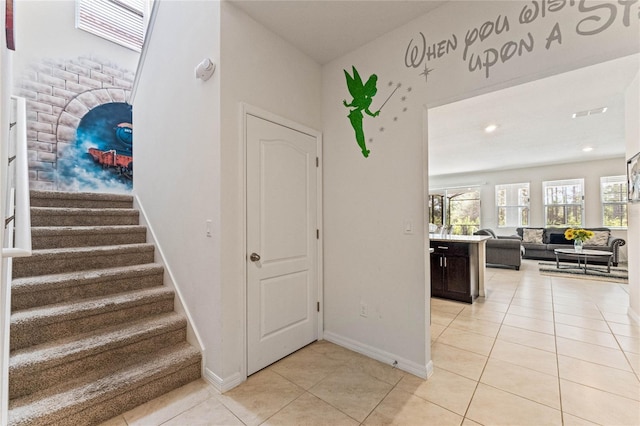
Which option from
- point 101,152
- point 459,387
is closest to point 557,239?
point 459,387

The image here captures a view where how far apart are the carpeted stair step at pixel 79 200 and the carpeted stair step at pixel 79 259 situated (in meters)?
0.78

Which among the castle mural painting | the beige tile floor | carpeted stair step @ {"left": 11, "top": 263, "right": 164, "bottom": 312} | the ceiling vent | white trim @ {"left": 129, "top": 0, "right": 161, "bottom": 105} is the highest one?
white trim @ {"left": 129, "top": 0, "right": 161, "bottom": 105}

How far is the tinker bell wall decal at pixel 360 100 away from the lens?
8.29ft

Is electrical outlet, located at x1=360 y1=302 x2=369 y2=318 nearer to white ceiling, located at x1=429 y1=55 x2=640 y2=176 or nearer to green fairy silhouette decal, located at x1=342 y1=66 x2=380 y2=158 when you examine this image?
green fairy silhouette decal, located at x1=342 y1=66 x2=380 y2=158

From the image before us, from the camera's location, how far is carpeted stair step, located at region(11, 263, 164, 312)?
202 cm

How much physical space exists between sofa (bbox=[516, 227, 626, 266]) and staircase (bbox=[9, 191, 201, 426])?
341 inches

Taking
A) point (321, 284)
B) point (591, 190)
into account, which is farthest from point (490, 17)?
point (591, 190)

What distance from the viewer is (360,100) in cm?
261

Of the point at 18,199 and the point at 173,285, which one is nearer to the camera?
the point at 18,199

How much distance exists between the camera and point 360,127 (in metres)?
2.60

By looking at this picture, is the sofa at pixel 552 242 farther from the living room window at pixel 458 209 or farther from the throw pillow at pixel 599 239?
the living room window at pixel 458 209

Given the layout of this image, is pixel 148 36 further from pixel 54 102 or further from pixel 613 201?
pixel 613 201

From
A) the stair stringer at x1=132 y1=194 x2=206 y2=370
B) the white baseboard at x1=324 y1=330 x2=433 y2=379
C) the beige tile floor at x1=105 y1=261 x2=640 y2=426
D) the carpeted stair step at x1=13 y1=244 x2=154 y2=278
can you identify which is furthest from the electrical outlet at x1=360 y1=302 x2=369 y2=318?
the carpeted stair step at x1=13 y1=244 x2=154 y2=278

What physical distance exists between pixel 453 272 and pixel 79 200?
15.9ft
